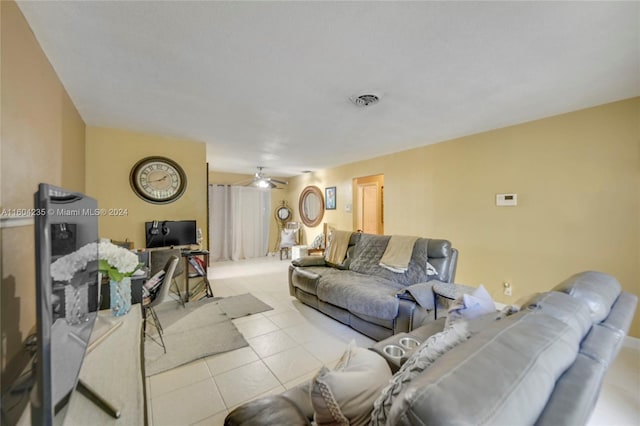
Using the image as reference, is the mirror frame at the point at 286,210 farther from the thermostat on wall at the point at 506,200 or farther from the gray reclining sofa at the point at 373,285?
the thermostat on wall at the point at 506,200

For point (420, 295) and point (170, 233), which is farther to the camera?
point (170, 233)

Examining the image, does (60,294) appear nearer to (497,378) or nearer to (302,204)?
(497,378)

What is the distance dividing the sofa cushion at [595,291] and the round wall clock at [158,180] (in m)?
4.19

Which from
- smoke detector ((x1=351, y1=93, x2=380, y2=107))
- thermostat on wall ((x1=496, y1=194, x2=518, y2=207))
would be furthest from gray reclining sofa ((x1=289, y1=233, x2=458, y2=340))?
smoke detector ((x1=351, y1=93, x2=380, y2=107))

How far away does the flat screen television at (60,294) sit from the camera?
0.63 metres

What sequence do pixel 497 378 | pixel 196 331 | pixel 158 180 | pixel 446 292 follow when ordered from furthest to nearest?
pixel 158 180 < pixel 196 331 < pixel 446 292 < pixel 497 378

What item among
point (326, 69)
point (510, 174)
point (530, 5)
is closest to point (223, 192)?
point (326, 69)

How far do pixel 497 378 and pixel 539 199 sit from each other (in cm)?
318

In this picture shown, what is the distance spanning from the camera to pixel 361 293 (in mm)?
2613

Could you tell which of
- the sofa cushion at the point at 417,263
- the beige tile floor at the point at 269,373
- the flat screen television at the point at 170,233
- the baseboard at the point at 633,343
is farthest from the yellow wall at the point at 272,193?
the baseboard at the point at 633,343

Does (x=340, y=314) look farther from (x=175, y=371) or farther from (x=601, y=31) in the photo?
(x=601, y=31)

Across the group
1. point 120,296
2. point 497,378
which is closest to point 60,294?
point 120,296

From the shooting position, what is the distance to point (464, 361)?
60 centimetres

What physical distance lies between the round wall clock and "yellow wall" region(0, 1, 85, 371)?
5.50 feet
